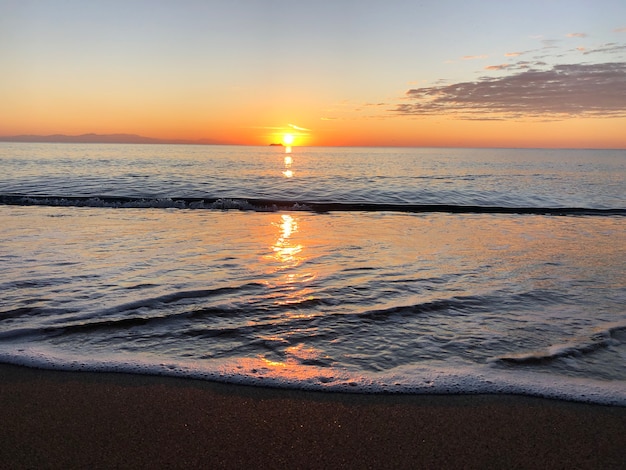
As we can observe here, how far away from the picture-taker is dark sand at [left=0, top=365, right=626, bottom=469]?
3.29 metres

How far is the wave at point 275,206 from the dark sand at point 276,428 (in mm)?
16976

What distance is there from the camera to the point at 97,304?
22.2ft

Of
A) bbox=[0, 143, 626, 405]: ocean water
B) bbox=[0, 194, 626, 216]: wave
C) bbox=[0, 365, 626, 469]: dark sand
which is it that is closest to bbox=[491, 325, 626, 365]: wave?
bbox=[0, 143, 626, 405]: ocean water

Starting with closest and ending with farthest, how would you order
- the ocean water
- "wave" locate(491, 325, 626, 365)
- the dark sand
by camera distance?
the dark sand
the ocean water
"wave" locate(491, 325, 626, 365)

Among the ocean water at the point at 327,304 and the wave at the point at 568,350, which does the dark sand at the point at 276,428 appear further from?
the wave at the point at 568,350

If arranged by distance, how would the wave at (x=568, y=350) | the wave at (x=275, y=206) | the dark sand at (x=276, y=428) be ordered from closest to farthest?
the dark sand at (x=276, y=428) → the wave at (x=568, y=350) → the wave at (x=275, y=206)

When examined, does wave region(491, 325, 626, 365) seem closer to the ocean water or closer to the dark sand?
the ocean water

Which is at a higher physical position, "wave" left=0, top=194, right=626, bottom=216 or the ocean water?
"wave" left=0, top=194, right=626, bottom=216

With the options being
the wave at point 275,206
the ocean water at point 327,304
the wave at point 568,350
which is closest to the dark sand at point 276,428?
the ocean water at point 327,304

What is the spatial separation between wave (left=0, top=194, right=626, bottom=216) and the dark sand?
16976 millimetres

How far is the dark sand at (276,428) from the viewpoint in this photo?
3285 mm

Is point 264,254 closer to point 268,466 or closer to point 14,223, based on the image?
point 268,466

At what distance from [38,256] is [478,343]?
8915 millimetres

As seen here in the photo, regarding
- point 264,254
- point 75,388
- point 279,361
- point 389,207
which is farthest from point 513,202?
point 75,388
